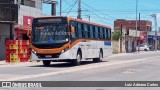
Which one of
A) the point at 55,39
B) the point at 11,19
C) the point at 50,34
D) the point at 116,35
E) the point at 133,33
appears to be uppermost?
the point at 11,19

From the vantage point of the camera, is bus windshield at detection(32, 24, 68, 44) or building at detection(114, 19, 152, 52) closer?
bus windshield at detection(32, 24, 68, 44)

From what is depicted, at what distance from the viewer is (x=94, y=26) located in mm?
30672

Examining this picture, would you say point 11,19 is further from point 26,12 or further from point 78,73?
point 78,73

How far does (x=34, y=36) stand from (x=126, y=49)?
164 ft

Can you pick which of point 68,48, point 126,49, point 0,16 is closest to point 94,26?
point 68,48

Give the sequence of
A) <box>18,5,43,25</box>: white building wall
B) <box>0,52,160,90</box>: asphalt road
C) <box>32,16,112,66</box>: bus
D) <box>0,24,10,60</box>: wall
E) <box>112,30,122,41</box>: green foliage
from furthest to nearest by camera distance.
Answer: <box>112,30,122,41</box>: green foliage < <box>18,5,43,25</box>: white building wall < <box>0,24,10,60</box>: wall < <box>32,16,112,66</box>: bus < <box>0,52,160,90</box>: asphalt road

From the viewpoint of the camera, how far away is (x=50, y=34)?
25297 mm

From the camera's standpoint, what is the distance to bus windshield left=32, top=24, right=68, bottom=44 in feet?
82.8

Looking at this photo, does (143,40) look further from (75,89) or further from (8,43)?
(75,89)

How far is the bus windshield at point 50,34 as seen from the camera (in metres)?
25.2

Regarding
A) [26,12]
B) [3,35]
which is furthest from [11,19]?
[26,12]

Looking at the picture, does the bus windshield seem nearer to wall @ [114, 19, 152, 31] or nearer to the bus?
the bus

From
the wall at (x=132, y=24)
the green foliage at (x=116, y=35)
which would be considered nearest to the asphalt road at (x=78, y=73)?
the green foliage at (x=116, y=35)

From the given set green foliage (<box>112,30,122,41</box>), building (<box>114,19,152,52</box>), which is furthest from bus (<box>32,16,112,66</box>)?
building (<box>114,19,152,52</box>)
